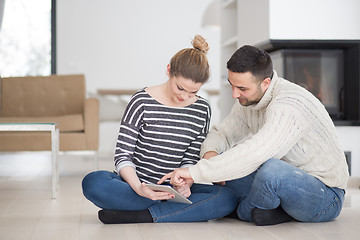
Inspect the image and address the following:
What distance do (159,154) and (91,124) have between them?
80.3 inches

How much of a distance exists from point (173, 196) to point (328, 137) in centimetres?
66

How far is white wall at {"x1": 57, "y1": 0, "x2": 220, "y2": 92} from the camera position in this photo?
6781mm

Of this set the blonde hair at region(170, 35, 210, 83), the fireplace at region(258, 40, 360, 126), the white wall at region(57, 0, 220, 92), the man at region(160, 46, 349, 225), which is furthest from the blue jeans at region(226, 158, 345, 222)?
the white wall at region(57, 0, 220, 92)

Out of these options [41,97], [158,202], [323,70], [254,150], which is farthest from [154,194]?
[41,97]

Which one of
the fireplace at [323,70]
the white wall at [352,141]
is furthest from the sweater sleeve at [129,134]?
the white wall at [352,141]

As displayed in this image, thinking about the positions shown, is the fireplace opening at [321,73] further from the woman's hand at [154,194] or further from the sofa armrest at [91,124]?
the woman's hand at [154,194]

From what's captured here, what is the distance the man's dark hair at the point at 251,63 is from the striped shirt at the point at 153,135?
0.87ft

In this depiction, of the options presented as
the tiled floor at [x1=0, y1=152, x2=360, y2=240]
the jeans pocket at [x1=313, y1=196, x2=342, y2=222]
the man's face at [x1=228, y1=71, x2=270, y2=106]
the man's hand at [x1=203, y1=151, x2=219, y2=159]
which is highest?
the man's face at [x1=228, y1=71, x2=270, y2=106]

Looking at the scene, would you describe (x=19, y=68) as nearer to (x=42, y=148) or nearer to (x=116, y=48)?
(x=116, y=48)

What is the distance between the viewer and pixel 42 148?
388cm

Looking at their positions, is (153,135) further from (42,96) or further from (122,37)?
(122,37)

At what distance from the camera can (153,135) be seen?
82.0 inches

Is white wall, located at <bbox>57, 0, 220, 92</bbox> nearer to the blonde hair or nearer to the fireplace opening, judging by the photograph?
the fireplace opening

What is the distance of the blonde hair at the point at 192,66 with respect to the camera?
6.43ft
